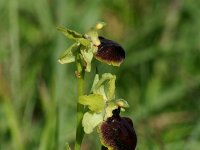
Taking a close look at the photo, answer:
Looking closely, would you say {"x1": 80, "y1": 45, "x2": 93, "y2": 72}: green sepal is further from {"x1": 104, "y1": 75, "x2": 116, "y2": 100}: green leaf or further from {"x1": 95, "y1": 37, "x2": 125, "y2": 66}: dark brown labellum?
{"x1": 104, "y1": 75, "x2": 116, "y2": 100}: green leaf

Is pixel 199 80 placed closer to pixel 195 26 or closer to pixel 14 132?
pixel 195 26

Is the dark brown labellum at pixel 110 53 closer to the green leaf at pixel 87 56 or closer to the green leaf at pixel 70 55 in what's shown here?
the green leaf at pixel 87 56

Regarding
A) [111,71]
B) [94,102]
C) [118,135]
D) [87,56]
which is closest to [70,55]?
[87,56]

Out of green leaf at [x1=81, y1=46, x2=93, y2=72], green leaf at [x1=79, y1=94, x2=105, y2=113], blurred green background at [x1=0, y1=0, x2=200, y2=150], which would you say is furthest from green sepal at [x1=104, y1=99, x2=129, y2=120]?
blurred green background at [x1=0, y1=0, x2=200, y2=150]

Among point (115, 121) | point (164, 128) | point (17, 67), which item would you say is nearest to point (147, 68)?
point (164, 128)

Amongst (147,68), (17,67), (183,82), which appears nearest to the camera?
(17,67)

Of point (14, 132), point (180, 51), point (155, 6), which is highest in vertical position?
point (155, 6)
